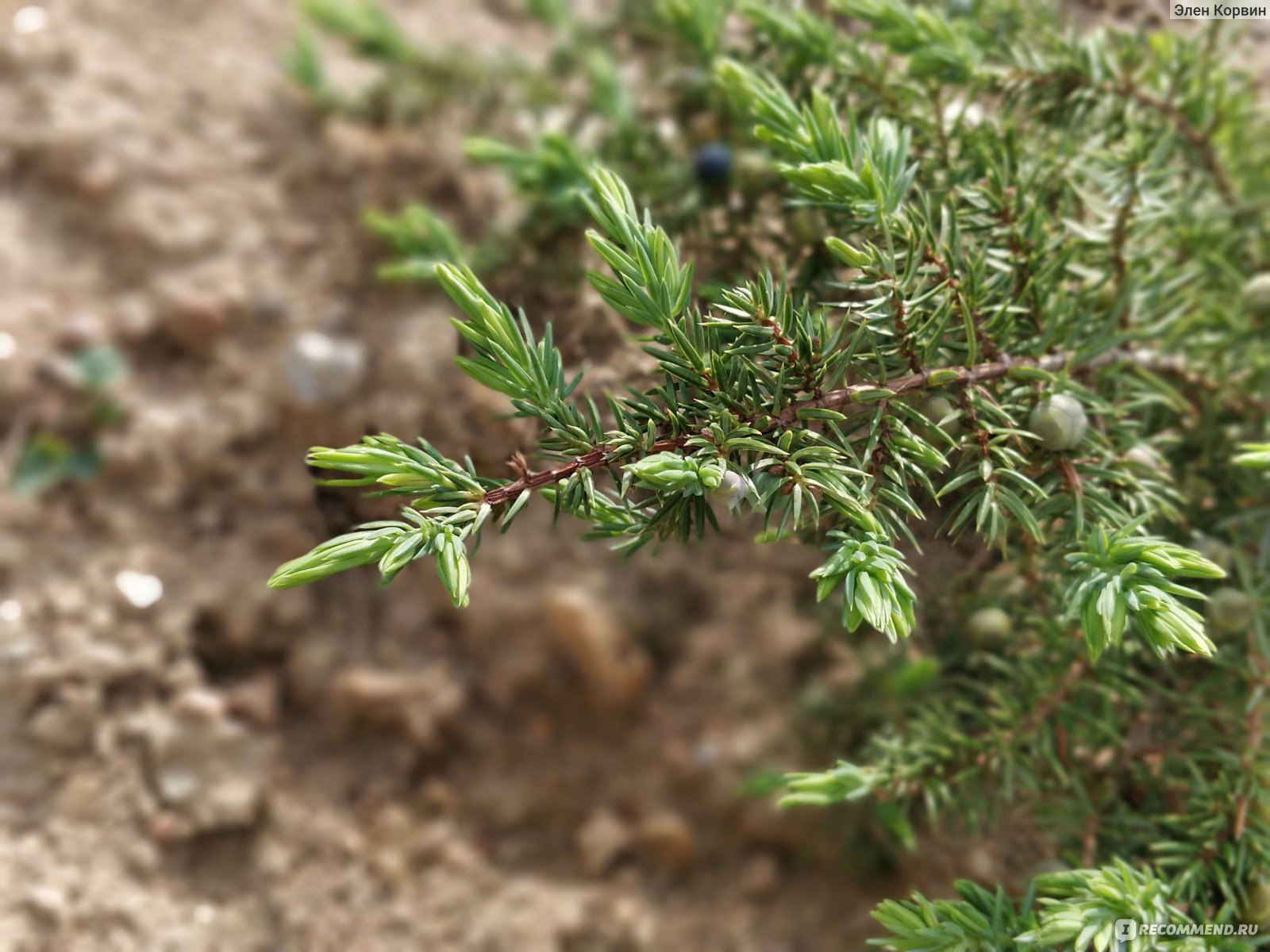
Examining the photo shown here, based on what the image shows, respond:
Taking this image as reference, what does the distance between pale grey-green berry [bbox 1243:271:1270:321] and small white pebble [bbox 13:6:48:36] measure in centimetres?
166

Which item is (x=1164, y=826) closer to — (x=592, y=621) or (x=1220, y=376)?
(x=1220, y=376)

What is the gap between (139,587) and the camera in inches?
50.0

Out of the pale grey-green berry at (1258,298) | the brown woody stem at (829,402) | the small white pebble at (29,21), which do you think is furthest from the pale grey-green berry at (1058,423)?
the small white pebble at (29,21)

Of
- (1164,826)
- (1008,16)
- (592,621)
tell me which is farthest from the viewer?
(592,621)

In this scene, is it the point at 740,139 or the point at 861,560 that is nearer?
the point at 861,560

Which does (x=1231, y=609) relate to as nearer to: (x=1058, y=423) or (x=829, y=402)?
(x=1058, y=423)

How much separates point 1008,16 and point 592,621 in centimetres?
87

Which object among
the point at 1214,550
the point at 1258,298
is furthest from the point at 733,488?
the point at 1258,298

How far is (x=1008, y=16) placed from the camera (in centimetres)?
96

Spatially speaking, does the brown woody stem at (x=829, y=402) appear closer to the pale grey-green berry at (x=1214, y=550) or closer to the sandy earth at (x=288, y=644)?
the pale grey-green berry at (x=1214, y=550)

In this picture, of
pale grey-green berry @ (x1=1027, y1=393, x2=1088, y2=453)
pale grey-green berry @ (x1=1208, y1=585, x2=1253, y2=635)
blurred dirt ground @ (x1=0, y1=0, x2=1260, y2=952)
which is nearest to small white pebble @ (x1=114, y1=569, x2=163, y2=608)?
blurred dirt ground @ (x1=0, y1=0, x2=1260, y2=952)

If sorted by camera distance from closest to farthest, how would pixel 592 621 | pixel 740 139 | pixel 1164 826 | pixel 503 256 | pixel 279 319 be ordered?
pixel 1164 826, pixel 740 139, pixel 503 256, pixel 592 621, pixel 279 319

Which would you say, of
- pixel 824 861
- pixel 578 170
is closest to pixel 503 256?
pixel 578 170

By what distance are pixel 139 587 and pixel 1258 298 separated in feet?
4.28
